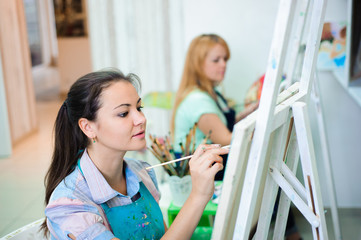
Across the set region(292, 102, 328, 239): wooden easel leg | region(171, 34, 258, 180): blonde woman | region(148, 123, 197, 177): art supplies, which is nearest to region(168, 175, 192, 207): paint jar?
region(148, 123, 197, 177): art supplies

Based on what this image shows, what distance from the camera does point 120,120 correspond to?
1165 millimetres

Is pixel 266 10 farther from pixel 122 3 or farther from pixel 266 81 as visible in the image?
pixel 266 81

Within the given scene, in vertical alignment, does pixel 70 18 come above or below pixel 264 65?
above

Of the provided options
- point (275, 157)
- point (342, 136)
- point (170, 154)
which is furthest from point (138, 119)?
point (342, 136)

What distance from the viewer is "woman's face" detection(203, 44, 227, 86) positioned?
2387 millimetres

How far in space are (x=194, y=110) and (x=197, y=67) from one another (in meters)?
0.26

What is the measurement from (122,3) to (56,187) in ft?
7.34

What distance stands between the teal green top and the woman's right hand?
3.89ft

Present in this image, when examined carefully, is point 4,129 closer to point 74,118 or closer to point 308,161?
point 74,118

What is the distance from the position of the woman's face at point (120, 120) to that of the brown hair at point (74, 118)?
0.07 ft

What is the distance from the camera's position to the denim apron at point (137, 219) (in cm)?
116

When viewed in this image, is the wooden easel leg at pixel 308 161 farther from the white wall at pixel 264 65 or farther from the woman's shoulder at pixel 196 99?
the white wall at pixel 264 65

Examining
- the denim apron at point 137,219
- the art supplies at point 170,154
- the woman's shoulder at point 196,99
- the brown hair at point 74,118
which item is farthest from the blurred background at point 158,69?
the brown hair at point 74,118

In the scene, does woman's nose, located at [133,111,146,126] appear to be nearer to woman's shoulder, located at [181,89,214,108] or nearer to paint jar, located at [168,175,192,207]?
paint jar, located at [168,175,192,207]
